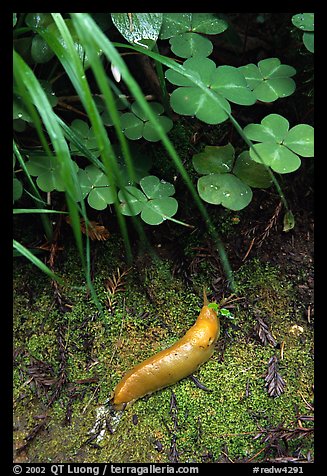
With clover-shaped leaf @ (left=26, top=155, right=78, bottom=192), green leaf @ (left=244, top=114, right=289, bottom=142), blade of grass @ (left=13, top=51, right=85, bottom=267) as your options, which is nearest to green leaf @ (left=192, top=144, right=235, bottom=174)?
green leaf @ (left=244, top=114, right=289, bottom=142)

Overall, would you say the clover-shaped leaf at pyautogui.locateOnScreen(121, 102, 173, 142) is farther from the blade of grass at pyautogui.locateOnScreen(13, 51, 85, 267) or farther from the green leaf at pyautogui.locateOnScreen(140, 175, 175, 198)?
the blade of grass at pyautogui.locateOnScreen(13, 51, 85, 267)

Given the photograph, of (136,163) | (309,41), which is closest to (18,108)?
(136,163)

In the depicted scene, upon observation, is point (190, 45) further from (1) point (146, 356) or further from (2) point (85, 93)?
(1) point (146, 356)

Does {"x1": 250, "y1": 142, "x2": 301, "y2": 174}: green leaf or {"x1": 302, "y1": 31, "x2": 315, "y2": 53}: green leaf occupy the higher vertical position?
{"x1": 302, "y1": 31, "x2": 315, "y2": 53}: green leaf

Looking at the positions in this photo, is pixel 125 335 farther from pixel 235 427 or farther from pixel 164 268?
pixel 235 427

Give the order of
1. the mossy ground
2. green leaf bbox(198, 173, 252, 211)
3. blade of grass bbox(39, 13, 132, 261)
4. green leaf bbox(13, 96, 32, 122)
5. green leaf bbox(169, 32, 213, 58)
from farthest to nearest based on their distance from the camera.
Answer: green leaf bbox(169, 32, 213, 58) < green leaf bbox(198, 173, 252, 211) < green leaf bbox(13, 96, 32, 122) < the mossy ground < blade of grass bbox(39, 13, 132, 261)
